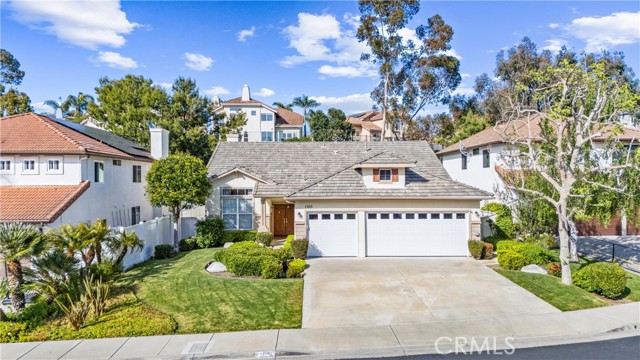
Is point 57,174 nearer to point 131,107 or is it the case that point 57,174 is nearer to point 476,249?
point 131,107

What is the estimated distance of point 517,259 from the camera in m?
16.3

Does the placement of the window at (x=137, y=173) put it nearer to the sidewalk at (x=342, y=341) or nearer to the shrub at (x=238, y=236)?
the shrub at (x=238, y=236)

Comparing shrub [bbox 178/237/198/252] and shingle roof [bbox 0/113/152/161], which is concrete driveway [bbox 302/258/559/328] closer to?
shrub [bbox 178/237/198/252]

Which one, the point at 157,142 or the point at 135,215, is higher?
the point at 157,142

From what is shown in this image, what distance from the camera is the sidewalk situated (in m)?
9.55

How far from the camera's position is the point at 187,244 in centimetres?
2109

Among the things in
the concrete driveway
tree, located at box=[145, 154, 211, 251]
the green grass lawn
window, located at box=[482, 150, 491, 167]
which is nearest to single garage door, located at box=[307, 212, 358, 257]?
the concrete driveway

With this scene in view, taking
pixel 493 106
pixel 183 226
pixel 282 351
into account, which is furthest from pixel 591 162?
pixel 493 106

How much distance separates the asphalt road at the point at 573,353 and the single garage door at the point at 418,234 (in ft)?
29.5

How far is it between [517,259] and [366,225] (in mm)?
6700

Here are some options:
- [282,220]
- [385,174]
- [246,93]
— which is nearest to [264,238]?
[282,220]

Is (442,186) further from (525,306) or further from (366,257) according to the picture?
(525,306)

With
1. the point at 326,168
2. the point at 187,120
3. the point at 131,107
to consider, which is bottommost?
the point at 326,168

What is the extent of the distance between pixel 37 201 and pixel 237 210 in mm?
9733
